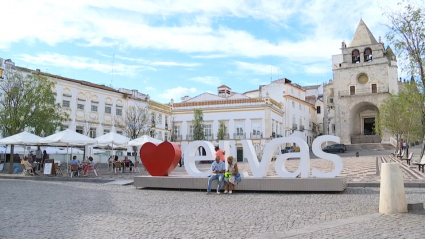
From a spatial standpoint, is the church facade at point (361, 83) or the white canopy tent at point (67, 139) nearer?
the white canopy tent at point (67, 139)

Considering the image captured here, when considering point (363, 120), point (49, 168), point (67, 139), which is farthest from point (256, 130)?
point (49, 168)

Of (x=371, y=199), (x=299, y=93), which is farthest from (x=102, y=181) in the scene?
(x=299, y=93)

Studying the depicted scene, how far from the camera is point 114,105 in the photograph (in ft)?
139

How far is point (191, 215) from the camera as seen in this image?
784 centimetres

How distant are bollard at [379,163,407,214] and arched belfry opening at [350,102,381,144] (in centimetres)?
4835

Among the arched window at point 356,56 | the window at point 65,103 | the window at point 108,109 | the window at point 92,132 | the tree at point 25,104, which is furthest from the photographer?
the arched window at point 356,56

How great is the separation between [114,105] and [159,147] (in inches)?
1179

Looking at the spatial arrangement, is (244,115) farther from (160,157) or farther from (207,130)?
(160,157)

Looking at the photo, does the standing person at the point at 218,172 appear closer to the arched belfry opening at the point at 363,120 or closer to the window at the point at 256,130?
the window at the point at 256,130

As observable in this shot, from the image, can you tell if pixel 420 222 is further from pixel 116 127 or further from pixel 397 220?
pixel 116 127

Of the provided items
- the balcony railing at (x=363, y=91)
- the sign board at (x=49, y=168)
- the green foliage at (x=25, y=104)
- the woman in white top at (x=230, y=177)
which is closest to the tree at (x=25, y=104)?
the green foliage at (x=25, y=104)

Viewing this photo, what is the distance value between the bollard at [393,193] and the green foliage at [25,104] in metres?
19.8

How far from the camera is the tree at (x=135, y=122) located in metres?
37.5

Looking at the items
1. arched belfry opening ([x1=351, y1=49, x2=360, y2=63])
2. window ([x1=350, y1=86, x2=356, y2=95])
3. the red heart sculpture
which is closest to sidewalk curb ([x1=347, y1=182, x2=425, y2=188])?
the red heart sculpture
